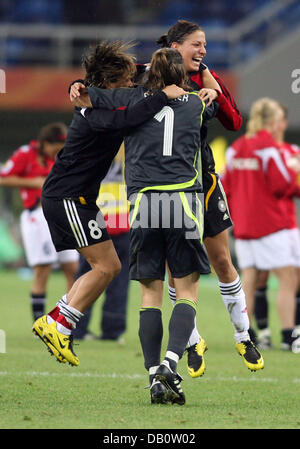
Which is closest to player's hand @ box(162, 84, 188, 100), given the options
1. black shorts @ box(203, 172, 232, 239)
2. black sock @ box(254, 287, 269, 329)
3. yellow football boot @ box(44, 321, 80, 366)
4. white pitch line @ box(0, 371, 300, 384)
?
black shorts @ box(203, 172, 232, 239)

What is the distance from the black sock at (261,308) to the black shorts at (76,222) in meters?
3.72

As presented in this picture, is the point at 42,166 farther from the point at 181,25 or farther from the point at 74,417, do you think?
the point at 74,417

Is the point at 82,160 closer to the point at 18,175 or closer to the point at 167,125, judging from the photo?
the point at 167,125

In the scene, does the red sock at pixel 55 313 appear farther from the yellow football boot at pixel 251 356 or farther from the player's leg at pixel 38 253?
the player's leg at pixel 38 253

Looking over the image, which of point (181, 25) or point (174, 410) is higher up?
point (181, 25)

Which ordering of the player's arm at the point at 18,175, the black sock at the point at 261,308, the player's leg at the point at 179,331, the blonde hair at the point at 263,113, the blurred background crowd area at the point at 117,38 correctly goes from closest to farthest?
the player's leg at the point at 179,331 → the blonde hair at the point at 263,113 → the black sock at the point at 261,308 → the player's arm at the point at 18,175 → the blurred background crowd area at the point at 117,38

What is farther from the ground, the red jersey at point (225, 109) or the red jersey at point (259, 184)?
the red jersey at point (225, 109)

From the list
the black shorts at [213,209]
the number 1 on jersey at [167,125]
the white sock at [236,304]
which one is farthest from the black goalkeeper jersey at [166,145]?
the white sock at [236,304]

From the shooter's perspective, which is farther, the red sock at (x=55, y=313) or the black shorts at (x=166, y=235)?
the red sock at (x=55, y=313)

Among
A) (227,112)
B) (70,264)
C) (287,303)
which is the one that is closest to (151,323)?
(227,112)

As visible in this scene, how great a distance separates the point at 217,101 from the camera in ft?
18.9

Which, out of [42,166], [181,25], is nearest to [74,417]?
[181,25]

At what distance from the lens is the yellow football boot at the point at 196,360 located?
5785mm
